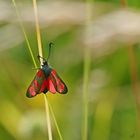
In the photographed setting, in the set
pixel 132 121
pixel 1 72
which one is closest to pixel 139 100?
pixel 132 121

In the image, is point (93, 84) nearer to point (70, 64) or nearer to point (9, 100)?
point (70, 64)

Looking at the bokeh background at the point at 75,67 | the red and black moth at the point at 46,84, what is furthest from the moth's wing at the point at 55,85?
the bokeh background at the point at 75,67

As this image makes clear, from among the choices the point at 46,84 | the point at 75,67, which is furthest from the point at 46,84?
the point at 75,67

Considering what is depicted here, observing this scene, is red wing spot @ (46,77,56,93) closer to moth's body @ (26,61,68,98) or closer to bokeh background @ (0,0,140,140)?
moth's body @ (26,61,68,98)

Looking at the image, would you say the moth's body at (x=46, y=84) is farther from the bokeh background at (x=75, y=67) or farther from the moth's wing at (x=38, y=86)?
the bokeh background at (x=75, y=67)

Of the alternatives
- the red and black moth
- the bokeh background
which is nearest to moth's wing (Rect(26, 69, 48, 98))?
the red and black moth
